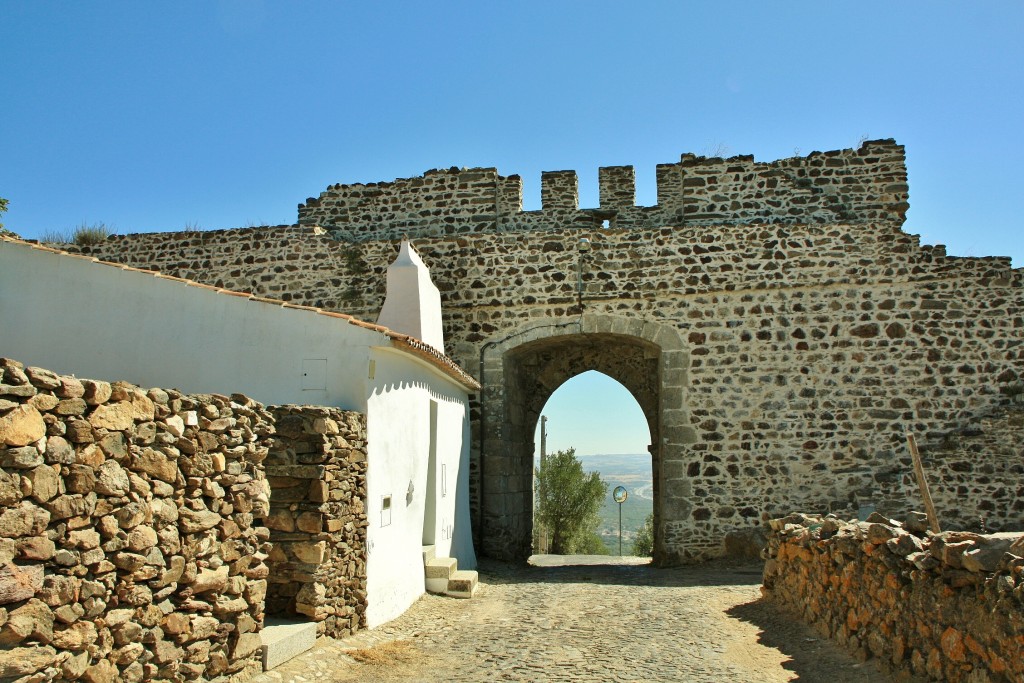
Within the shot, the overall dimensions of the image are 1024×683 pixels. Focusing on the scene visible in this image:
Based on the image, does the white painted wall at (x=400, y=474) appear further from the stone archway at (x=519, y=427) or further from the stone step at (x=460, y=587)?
the stone archway at (x=519, y=427)

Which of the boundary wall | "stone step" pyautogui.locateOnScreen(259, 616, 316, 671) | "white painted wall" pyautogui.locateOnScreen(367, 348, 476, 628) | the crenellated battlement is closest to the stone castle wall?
the crenellated battlement

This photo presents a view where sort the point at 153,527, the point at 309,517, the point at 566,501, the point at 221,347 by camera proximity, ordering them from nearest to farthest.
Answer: the point at 153,527
the point at 309,517
the point at 221,347
the point at 566,501

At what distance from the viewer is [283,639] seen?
5336 mm

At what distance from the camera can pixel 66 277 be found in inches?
296

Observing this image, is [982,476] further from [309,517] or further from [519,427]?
[309,517]

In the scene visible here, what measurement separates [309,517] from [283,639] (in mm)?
933

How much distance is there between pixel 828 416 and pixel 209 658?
9.16 meters

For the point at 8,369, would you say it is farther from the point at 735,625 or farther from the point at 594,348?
the point at 594,348

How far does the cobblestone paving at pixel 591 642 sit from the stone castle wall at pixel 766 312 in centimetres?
233

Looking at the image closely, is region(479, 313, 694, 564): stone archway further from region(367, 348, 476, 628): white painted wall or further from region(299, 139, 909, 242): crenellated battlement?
region(299, 139, 909, 242): crenellated battlement

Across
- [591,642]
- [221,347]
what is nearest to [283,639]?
[591,642]

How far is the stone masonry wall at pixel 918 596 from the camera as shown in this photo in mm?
3916

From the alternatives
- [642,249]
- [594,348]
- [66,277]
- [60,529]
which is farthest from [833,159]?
[60,529]

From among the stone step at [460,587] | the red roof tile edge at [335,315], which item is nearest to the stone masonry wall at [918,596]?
the stone step at [460,587]
